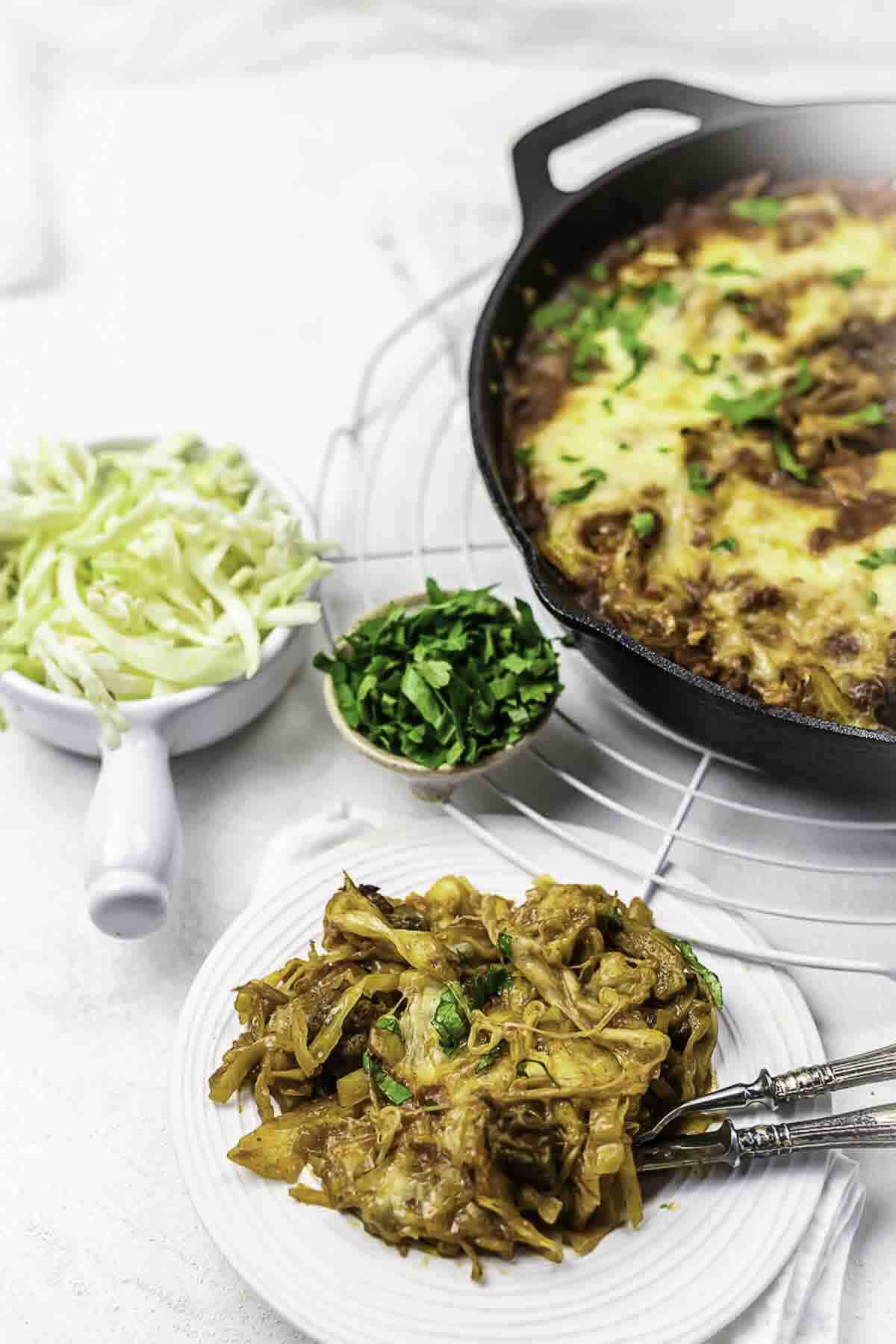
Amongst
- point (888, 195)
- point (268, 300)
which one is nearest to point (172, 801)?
point (268, 300)

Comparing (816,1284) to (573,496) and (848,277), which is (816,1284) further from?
(848,277)

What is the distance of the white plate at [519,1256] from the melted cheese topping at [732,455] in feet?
3.00

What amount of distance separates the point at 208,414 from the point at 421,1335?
2.92m

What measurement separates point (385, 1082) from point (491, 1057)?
7.9 inches

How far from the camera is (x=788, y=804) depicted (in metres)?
3.46

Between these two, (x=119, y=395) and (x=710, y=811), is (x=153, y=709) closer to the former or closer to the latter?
(x=710, y=811)

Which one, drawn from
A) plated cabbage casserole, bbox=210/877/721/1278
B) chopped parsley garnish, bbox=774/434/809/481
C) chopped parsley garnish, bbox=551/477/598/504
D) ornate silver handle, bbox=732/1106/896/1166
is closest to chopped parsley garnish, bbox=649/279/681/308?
chopped parsley garnish, bbox=774/434/809/481

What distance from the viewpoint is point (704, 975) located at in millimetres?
2814

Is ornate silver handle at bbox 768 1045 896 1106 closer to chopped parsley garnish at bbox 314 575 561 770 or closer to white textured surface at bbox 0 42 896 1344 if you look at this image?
white textured surface at bbox 0 42 896 1344

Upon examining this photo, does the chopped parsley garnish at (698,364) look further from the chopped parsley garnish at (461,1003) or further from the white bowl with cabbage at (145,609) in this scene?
the chopped parsley garnish at (461,1003)

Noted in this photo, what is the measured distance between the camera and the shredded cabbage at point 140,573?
334 cm

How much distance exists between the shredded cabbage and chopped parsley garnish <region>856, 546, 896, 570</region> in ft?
4.18

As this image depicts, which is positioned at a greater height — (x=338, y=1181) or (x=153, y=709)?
(x=153, y=709)

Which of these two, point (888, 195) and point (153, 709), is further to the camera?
point (888, 195)
